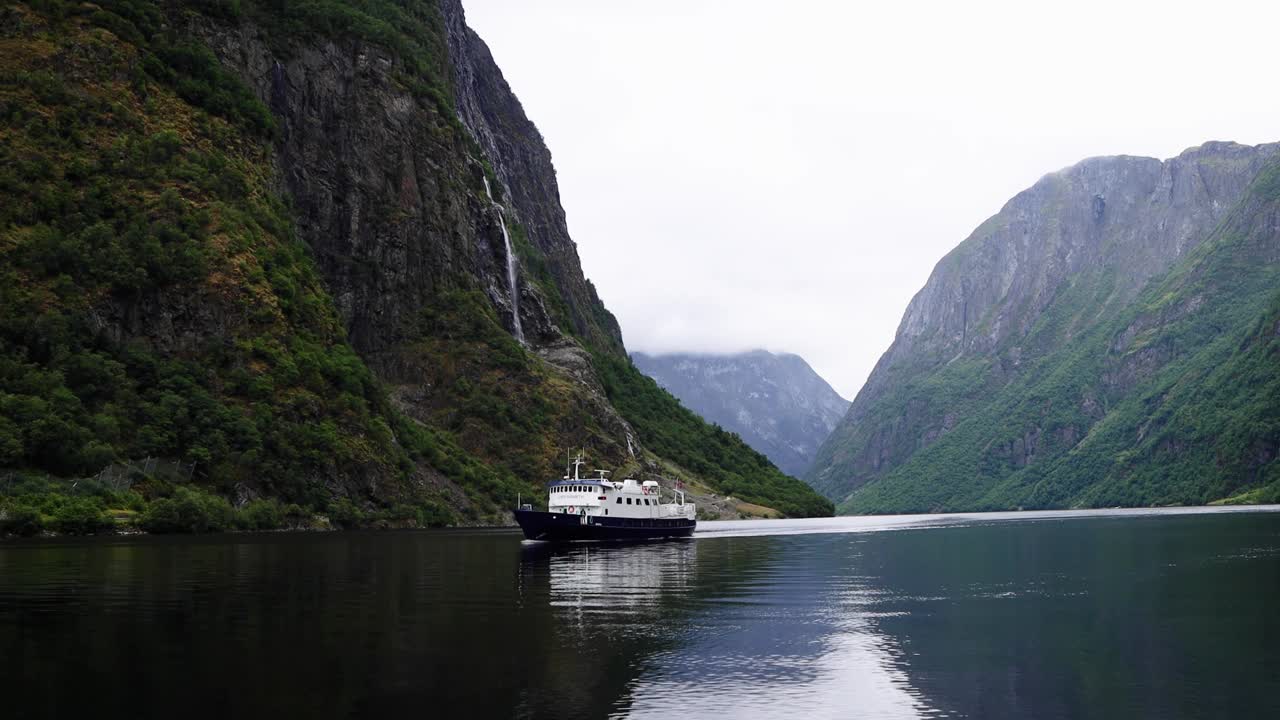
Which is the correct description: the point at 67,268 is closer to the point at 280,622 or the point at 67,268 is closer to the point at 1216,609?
the point at 280,622

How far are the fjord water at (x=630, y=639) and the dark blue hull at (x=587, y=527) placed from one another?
3312 cm

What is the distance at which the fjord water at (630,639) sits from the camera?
28797 millimetres

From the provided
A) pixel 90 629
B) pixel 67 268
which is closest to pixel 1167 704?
pixel 90 629

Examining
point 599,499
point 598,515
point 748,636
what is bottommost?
point 748,636

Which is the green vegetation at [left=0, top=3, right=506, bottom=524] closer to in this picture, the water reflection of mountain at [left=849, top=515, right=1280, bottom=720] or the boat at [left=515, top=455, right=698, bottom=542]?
the boat at [left=515, top=455, right=698, bottom=542]

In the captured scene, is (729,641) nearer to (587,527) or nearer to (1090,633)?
(1090,633)

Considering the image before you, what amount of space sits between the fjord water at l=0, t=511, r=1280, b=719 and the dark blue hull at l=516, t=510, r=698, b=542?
109 feet

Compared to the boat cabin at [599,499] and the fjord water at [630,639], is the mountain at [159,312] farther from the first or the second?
the fjord water at [630,639]

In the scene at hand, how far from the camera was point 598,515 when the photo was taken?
121688 millimetres

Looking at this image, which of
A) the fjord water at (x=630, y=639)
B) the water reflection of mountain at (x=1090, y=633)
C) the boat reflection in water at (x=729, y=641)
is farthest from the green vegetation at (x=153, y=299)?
the water reflection of mountain at (x=1090, y=633)

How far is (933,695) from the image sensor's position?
30.3 metres

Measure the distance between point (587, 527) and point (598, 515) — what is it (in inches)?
144

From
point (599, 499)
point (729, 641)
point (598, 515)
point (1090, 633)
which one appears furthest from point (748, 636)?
point (599, 499)

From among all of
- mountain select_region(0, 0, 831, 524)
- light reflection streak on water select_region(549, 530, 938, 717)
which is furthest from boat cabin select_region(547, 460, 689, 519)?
mountain select_region(0, 0, 831, 524)
